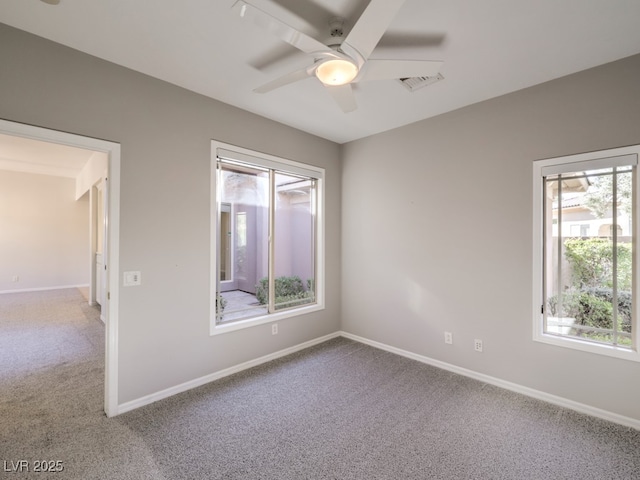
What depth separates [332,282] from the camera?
165 inches

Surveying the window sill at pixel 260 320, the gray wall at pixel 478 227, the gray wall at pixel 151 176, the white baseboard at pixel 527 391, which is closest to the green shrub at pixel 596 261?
the gray wall at pixel 478 227

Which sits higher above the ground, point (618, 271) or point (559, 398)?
point (618, 271)

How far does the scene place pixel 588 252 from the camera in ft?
8.21

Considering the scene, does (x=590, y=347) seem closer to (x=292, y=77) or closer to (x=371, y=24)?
(x=371, y=24)

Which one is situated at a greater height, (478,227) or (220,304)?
(478,227)

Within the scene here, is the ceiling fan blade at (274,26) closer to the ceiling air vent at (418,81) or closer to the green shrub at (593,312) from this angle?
the ceiling air vent at (418,81)

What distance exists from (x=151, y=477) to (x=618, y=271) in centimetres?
361

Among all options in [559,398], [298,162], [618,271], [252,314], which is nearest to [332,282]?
[252,314]

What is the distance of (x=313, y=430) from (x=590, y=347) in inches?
90.3

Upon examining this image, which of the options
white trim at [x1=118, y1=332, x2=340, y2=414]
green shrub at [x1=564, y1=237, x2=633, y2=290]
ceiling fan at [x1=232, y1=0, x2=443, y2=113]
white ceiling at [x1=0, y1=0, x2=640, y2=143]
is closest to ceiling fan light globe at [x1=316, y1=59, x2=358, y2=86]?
ceiling fan at [x1=232, y1=0, x2=443, y2=113]

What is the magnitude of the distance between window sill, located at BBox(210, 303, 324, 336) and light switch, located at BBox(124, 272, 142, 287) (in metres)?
0.80

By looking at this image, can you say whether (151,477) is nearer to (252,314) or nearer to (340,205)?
(252,314)

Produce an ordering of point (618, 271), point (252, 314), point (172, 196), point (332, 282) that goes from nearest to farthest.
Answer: point (618, 271) < point (172, 196) < point (252, 314) < point (332, 282)

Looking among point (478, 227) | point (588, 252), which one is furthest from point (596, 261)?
point (478, 227)
